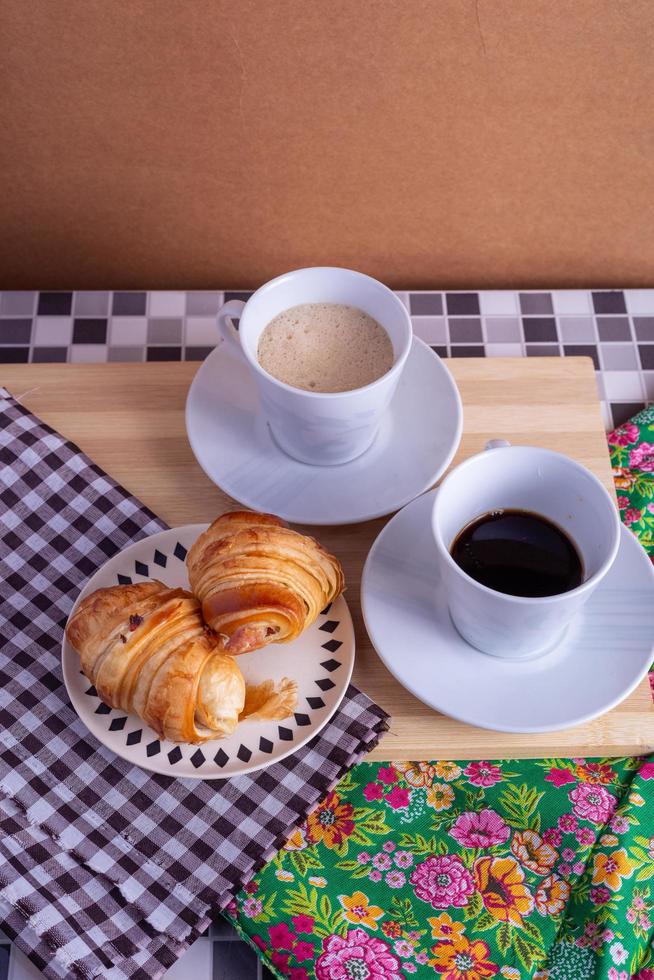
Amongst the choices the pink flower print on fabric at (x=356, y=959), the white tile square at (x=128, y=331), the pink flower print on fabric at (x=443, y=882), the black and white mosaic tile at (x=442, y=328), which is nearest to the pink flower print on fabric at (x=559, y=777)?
the pink flower print on fabric at (x=443, y=882)

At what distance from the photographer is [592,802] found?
0.95m

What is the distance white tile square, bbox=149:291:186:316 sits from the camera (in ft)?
4.20

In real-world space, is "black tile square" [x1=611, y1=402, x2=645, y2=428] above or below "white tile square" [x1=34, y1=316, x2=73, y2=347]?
below

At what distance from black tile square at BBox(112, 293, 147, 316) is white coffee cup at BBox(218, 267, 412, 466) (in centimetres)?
32

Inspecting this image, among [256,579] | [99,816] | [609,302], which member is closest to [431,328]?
[609,302]

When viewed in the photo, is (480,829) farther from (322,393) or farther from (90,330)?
(90,330)

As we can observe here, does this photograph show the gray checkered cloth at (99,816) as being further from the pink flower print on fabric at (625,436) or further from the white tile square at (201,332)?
the pink flower print on fabric at (625,436)

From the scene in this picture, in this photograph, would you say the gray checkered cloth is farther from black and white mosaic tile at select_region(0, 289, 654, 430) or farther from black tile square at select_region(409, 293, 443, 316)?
black tile square at select_region(409, 293, 443, 316)

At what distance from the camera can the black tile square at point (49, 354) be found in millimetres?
1251

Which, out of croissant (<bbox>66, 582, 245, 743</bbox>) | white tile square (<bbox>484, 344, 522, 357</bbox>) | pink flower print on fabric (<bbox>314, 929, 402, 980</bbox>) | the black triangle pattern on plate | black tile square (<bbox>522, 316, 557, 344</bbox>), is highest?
croissant (<bbox>66, 582, 245, 743</bbox>)

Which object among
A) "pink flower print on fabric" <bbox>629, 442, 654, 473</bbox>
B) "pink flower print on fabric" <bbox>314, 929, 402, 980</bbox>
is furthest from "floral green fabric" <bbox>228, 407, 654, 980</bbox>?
"pink flower print on fabric" <bbox>629, 442, 654, 473</bbox>

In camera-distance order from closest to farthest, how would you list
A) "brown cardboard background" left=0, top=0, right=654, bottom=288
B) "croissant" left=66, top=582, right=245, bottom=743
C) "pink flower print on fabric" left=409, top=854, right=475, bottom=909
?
"croissant" left=66, top=582, right=245, bottom=743, "pink flower print on fabric" left=409, top=854, right=475, bottom=909, "brown cardboard background" left=0, top=0, right=654, bottom=288

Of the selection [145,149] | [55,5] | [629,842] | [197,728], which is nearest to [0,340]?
[145,149]

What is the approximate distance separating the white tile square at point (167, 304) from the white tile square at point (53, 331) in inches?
4.1
